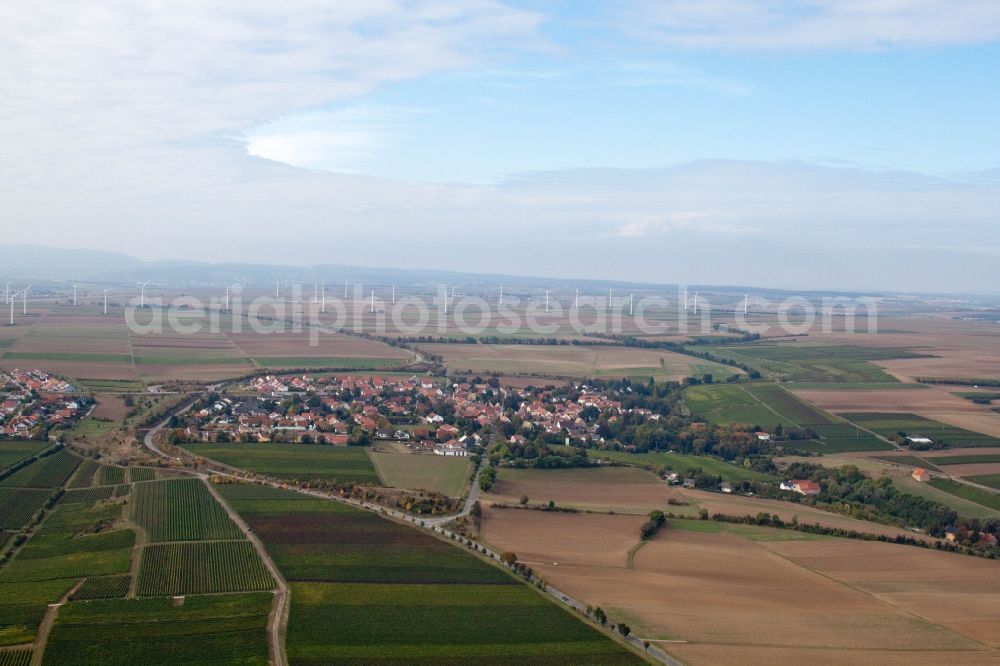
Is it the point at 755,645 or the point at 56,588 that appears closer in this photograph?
the point at 755,645

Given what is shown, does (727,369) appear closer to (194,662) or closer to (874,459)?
(874,459)

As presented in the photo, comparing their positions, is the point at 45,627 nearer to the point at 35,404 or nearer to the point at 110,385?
the point at 35,404

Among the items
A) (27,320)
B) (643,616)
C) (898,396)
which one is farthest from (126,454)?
(27,320)

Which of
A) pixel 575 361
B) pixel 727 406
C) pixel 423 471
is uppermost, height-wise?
pixel 575 361

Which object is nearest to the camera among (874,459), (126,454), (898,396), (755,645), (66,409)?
(755,645)

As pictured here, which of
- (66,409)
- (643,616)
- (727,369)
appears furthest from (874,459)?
(66,409)

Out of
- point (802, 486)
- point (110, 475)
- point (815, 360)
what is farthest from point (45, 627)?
point (815, 360)

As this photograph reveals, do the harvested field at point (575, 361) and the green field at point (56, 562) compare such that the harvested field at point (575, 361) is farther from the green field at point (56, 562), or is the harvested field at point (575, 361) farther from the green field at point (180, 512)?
the green field at point (56, 562)

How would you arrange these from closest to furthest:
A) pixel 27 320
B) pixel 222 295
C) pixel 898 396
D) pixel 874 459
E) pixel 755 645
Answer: pixel 755 645, pixel 874 459, pixel 898 396, pixel 27 320, pixel 222 295
